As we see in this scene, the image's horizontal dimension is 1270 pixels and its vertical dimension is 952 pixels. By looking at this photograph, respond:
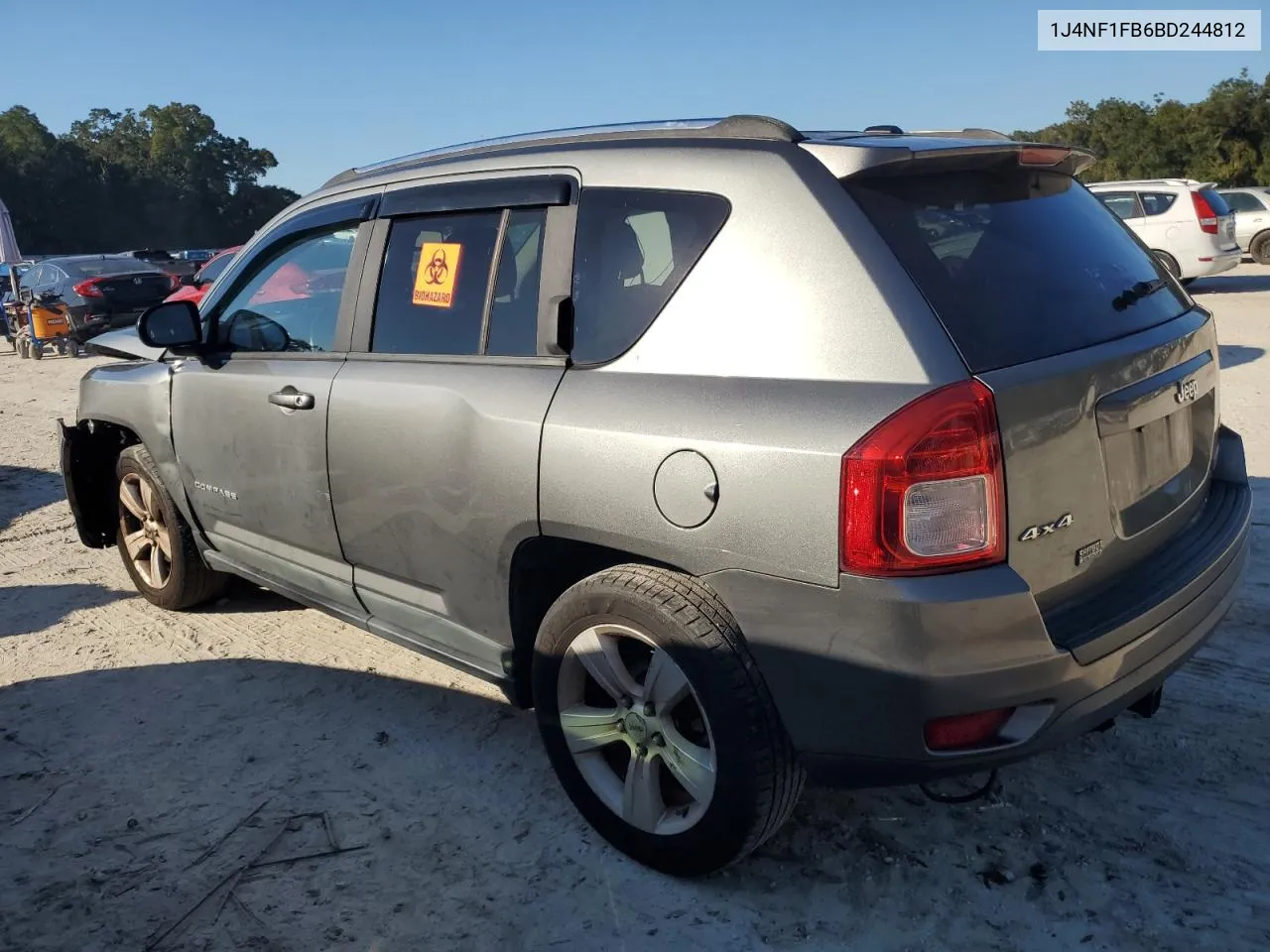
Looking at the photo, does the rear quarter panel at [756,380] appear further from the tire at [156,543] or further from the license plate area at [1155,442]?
the tire at [156,543]

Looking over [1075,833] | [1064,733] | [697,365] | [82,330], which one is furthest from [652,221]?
[82,330]

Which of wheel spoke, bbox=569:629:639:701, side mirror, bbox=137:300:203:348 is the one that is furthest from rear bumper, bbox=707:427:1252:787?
side mirror, bbox=137:300:203:348

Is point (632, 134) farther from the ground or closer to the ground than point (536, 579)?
farther from the ground

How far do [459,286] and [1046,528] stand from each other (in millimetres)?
1881

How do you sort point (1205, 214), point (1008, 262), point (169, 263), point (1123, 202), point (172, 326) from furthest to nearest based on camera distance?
point (169, 263)
point (1123, 202)
point (1205, 214)
point (172, 326)
point (1008, 262)

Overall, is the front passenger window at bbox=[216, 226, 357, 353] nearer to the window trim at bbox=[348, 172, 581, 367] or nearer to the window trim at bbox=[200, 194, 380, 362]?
the window trim at bbox=[200, 194, 380, 362]

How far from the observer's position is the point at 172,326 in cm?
391

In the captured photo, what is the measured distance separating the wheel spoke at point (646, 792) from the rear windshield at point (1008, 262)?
1.33 m

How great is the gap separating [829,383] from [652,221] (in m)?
0.74

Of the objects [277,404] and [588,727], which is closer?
[588,727]

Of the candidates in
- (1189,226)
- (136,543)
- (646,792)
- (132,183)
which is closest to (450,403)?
(646,792)

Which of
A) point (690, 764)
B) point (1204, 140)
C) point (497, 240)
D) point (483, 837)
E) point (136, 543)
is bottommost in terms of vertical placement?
point (483, 837)

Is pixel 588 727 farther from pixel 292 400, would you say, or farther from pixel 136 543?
pixel 136 543

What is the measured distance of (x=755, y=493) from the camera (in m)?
2.20
